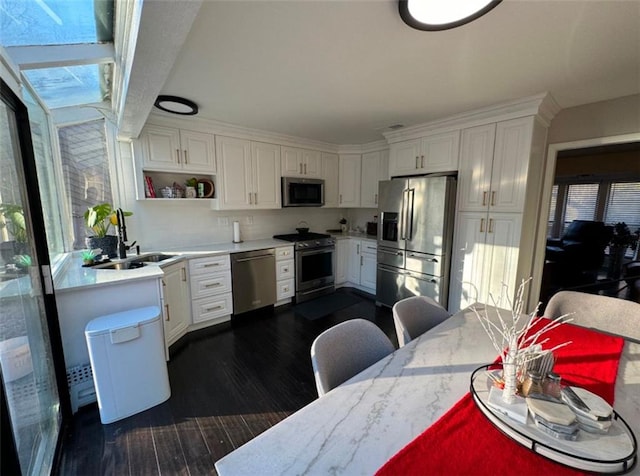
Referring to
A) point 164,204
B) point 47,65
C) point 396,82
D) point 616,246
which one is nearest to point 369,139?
point 396,82

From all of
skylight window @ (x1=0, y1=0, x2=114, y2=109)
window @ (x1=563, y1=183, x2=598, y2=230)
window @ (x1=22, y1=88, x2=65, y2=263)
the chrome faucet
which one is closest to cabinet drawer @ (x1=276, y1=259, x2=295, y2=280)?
the chrome faucet

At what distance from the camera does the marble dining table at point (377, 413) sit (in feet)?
2.26

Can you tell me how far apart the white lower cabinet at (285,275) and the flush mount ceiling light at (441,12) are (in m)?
2.69

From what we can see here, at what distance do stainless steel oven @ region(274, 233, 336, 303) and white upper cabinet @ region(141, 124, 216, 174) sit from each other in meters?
1.45

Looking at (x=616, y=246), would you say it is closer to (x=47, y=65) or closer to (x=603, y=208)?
(x=603, y=208)

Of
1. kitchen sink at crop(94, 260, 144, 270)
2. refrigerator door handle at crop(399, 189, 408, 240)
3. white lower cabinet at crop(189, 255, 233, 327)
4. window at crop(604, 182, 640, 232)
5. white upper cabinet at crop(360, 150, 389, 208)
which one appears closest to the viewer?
kitchen sink at crop(94, 260, 144, 270)

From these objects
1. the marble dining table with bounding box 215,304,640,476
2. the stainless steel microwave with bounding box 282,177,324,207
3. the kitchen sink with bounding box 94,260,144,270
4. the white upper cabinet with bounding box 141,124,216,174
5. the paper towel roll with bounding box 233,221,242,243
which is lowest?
the marble dining table with bounding box 215,304,640,476

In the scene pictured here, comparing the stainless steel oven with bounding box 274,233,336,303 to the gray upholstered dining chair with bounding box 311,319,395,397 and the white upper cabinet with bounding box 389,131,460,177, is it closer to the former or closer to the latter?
the white upper cabinet with bounding box 389,131,460,177

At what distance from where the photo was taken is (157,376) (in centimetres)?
188

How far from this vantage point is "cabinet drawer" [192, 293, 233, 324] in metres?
2.94

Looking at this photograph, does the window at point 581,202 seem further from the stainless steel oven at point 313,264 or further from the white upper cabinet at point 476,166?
the stainless steel oven at point 313,264

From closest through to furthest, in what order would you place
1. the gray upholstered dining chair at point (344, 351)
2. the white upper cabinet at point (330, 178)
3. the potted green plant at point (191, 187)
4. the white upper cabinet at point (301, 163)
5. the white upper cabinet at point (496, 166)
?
the gray upholstered dining chair at point (344, 351), the white upper cabinet at point (496, 166), the potted green plant at point (191, 187), the white upper cabinet at point (301, 163), the white upper cabinet at point (330, 178)

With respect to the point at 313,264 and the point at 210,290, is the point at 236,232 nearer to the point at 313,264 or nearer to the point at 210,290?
the point at 210,290

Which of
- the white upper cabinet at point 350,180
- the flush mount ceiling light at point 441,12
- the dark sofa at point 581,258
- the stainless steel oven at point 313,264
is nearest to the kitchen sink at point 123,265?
the stainless steel oven at point 313,264
